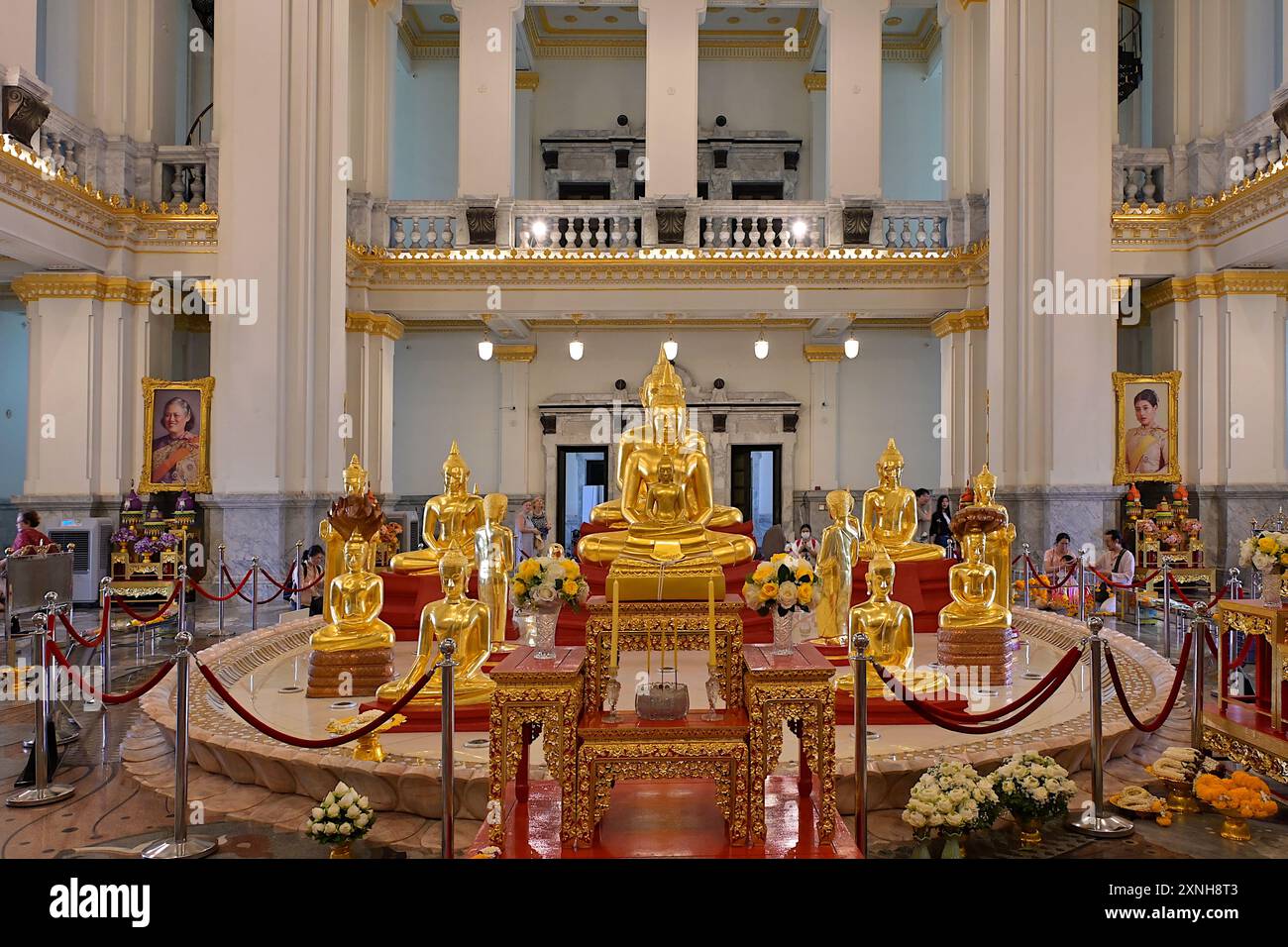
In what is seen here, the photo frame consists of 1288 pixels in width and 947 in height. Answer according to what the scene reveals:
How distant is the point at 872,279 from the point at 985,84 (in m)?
3.31

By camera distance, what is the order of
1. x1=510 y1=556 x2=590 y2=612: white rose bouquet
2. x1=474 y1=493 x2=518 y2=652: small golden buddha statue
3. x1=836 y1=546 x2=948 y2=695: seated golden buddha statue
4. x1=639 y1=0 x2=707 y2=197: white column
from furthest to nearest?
x1=639 y1=0 x2=707 y2=197: white column, x1=474 y1=493 x2=518 y2=652: small golden buddha statue, x1=836 y1=546 x2=948 y2=695: seated golden buddha statue, x1=510 y1=556 x2=590 y2=612: white rose bouquet

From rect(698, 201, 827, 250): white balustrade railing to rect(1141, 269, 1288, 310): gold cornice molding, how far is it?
4.50 metres

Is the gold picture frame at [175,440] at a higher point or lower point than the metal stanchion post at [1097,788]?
higher

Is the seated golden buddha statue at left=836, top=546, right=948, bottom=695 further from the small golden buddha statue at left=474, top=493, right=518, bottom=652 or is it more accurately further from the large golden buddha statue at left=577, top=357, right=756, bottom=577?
the small golden buddha statue at left=474, top=493, right=518, bottom=652

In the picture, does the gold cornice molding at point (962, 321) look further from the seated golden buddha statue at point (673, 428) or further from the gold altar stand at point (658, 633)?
the gold altar stand at point (658, 633)

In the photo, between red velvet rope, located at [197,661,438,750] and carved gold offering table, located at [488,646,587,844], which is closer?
carved gold offering table, located at [488,646,587,844]

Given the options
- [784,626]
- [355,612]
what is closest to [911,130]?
[784,626]

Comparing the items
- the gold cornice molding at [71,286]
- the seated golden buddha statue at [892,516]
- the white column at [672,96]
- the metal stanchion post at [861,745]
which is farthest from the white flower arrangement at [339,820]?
the white column at [672,96]

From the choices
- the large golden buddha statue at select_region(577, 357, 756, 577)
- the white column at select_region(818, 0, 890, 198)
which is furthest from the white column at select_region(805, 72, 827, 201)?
the large golden buddha statue at select_region(577, 357, 756, 577)

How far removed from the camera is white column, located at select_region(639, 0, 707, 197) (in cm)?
→ 1264

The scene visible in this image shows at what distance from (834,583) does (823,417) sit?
9321 millimetres

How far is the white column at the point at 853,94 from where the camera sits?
12.8 m
